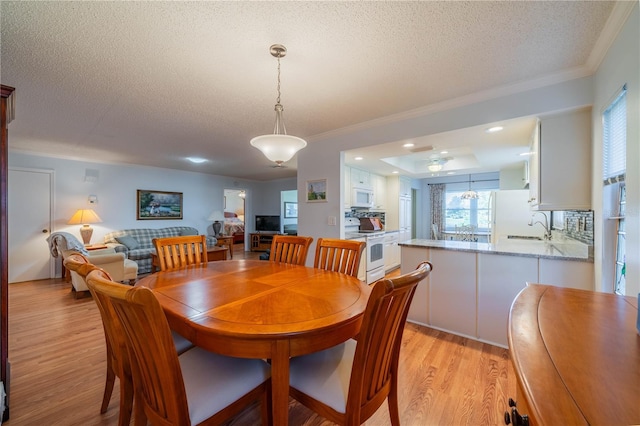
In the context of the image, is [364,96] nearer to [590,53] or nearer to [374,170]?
[590,53]

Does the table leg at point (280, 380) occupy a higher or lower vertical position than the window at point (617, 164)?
lower

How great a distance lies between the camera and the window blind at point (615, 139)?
1499mm

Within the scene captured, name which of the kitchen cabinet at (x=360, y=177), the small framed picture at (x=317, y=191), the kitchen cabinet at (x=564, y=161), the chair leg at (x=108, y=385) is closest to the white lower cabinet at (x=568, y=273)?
the kitchen cabinet at (x=564, y=161)

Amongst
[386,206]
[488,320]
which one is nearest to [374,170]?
[386,206]

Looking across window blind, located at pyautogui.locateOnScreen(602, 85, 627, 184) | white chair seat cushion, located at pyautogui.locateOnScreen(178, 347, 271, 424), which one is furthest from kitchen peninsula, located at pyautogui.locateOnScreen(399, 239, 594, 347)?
white chair seat cushion, located at pyautogui.locateOnScreen(178, 347, 271, 424)

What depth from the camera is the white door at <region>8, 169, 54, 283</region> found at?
4336 mm

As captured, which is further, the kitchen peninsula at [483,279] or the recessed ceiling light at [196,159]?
the recessed ceiling light at [196,159]

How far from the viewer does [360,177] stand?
188 inches

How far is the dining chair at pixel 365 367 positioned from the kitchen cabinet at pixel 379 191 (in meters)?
4.25

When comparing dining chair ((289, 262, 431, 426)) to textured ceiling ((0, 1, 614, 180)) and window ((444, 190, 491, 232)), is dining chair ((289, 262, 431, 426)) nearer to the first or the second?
textured ceiling ((0, 1, 614, 180))

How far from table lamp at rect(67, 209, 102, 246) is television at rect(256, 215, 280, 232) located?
12.8ft

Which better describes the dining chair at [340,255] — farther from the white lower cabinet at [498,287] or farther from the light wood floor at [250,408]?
the white lower cabinet at [498,287]

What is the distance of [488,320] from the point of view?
2.35m

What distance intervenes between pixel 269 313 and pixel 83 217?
210 inches
